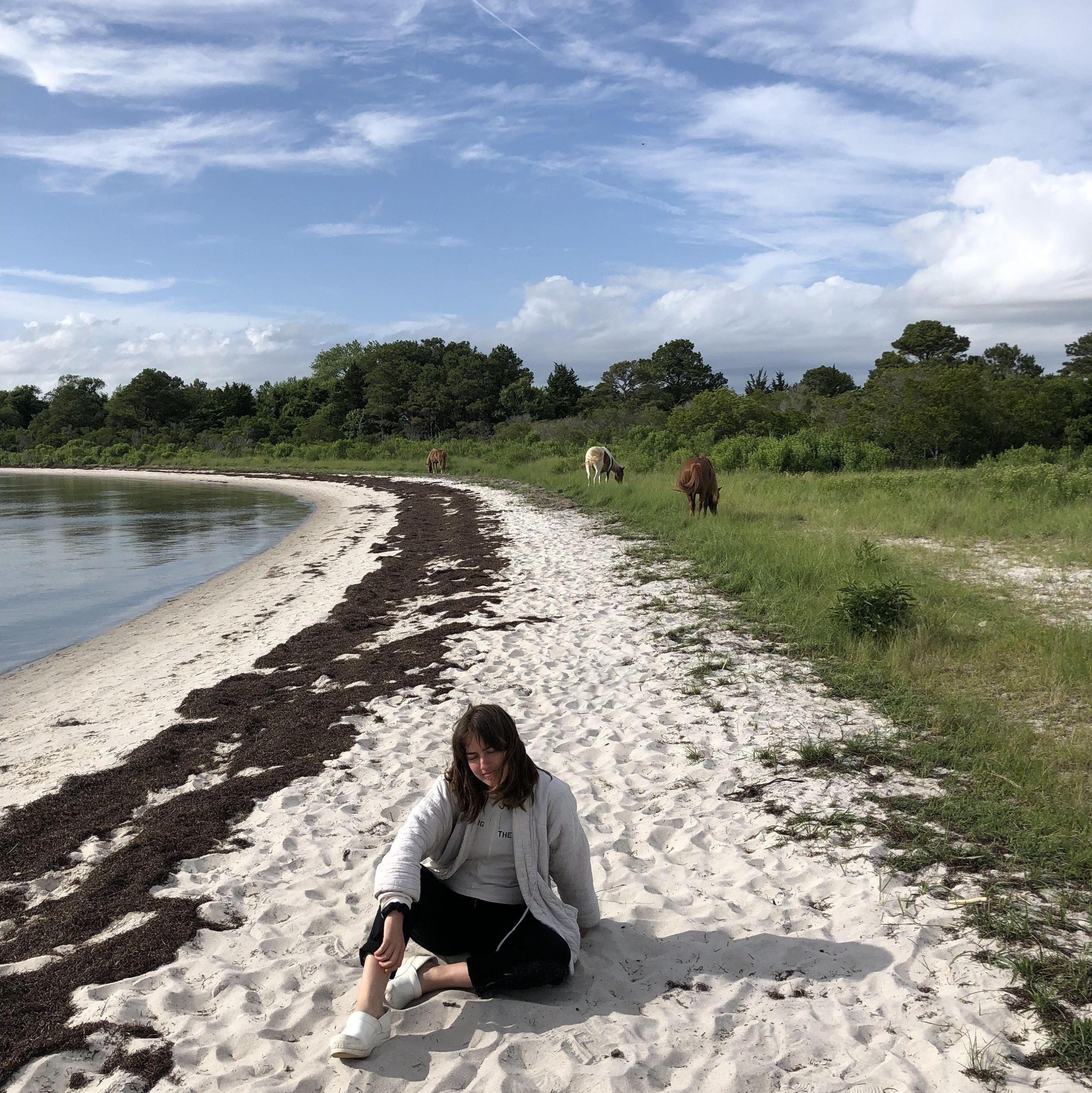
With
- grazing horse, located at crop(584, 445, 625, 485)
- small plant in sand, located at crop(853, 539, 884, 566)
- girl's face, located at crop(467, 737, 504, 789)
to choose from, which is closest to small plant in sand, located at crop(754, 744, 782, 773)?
girl's face, located at crop(467, 737, 504, 789)

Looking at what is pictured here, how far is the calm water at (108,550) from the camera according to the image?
13727mm

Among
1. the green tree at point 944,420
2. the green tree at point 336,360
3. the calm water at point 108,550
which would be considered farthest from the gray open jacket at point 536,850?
the green tree at point 336,360

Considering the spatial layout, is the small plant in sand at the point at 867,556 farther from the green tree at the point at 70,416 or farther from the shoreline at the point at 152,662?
the green tree at the point at 70,416

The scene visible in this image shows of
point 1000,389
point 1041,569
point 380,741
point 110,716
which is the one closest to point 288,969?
point 380,741

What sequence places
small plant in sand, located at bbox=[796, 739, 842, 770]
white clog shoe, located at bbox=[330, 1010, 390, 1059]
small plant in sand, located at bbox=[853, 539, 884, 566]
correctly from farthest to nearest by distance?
1. small plant in sand, located at bbox=[853, 539, 884, 566]
2. small plant in sand, located at bbox=[796, 739, 842, 770]
3. white clog shoe, located at bbox=[330, 1010, 390, 1059]

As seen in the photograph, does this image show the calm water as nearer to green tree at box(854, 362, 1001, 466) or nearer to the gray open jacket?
the gray open jacket

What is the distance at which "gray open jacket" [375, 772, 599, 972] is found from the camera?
3.51m

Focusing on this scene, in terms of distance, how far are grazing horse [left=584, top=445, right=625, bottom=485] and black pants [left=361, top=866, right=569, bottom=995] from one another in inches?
862

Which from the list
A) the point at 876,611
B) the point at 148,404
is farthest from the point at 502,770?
the point at 148,404

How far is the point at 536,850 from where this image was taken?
360 cm

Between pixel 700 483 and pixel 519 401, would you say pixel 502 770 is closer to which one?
pixel 700 483

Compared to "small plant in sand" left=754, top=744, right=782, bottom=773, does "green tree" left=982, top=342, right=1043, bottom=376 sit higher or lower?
higher

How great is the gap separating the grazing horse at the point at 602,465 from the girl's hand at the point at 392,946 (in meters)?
22.2

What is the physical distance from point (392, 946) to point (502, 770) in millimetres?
760
